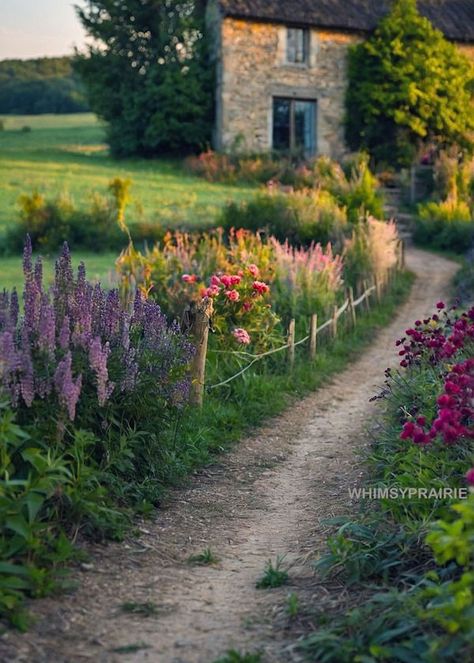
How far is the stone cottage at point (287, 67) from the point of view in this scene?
26672 millimetres

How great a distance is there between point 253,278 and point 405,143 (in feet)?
61.3

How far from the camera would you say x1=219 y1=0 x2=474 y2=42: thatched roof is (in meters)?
26.3

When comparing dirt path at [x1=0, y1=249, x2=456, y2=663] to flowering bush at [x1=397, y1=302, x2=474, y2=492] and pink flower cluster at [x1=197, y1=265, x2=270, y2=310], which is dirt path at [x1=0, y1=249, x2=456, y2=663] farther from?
→ pink flower cluster at [x1=197, y1=265, x2=270, y2=310]

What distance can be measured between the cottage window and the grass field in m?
3.48

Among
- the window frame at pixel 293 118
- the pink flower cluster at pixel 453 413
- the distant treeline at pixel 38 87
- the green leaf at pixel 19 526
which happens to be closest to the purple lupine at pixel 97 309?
the green leaf at pixel 19 526

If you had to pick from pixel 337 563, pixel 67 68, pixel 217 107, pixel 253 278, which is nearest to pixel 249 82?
pixel 217 107

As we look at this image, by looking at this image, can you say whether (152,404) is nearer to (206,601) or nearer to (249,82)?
(206,601)

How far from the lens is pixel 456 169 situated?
79.5ft

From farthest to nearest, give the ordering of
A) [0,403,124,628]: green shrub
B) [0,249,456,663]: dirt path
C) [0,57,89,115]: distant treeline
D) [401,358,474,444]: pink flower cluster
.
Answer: [0,57,89,115]: distant treeline → [401,358,474,444]: pink flower cluster → [0,403,124,628]: green shrub → [0,249,456,663]: dirt path

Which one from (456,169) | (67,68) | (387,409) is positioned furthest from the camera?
(67,68)

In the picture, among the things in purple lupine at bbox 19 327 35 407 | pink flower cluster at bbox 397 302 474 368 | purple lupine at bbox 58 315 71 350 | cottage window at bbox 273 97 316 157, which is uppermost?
cottage window at bbox 273 97 316 157

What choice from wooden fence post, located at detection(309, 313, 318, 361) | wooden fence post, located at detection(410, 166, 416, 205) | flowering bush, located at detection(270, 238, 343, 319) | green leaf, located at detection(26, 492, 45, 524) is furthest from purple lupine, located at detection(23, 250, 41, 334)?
wooden fence post, located at detection(410, 166, 416, 205)

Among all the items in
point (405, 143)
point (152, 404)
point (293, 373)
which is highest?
point (405, 143)

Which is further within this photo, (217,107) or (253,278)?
(217,107)
